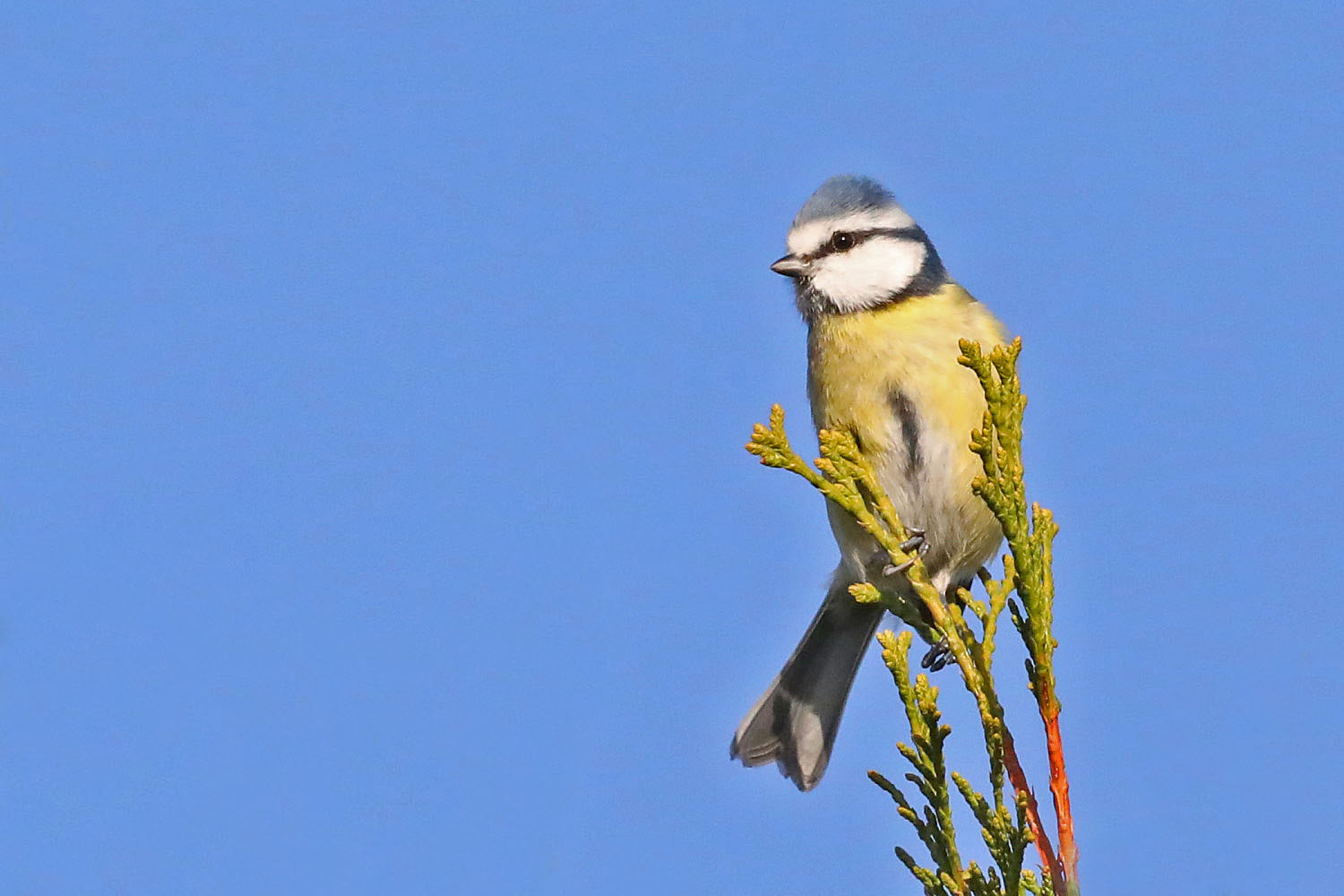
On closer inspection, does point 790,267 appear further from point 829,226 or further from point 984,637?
point 984,637

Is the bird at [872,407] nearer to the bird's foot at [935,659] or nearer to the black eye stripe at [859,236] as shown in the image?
the black eye stripe at [859,236]

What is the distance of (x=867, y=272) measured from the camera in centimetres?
442

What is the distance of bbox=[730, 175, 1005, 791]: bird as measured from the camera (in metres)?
4.08

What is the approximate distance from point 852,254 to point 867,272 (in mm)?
84

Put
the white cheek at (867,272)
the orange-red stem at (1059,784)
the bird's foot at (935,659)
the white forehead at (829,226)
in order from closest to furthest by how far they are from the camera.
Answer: the orange-red stem at (1059,784) → the bird's foot at (935,659) → the white cheek at (867,272) → the white forehead at (829,226)

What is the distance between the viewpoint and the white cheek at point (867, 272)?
436 centimetres

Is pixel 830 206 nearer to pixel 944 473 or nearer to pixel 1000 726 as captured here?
pixel 944 473

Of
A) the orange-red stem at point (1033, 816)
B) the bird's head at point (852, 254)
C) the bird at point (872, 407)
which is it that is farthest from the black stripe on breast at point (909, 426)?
the orange-red stem at point (1033, 816)

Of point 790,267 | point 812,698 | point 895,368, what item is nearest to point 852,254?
point 790,267

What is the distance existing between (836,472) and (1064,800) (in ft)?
3.14

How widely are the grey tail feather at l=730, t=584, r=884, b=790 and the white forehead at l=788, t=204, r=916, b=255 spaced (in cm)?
117

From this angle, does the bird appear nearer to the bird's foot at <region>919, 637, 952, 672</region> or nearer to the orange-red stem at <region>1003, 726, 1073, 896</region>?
the bird's foot at <region>919, 637, 952, 672</region>

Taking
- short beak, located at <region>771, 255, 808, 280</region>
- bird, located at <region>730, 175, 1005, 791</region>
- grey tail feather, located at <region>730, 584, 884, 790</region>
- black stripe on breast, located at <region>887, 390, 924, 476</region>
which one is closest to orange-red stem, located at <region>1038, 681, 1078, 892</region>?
bird, located at <region>730, 175, 1005, 791</region>

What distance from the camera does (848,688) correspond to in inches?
181
